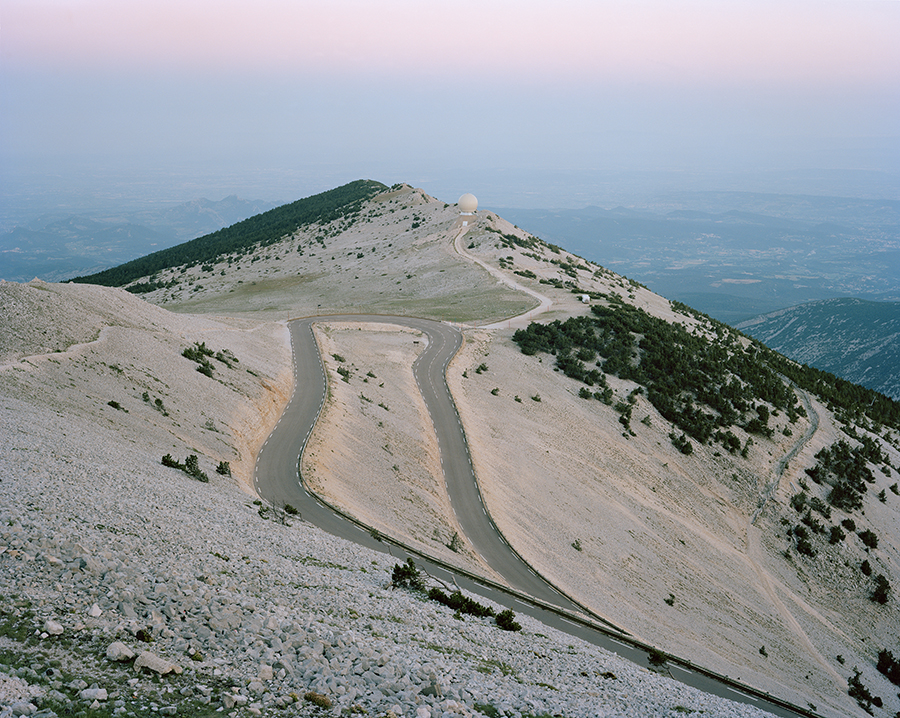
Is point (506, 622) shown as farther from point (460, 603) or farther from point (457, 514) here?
point (457, 514)

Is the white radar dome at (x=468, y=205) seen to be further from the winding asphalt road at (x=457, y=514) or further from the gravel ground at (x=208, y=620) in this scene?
the gravel ground at (x=208, y=620)

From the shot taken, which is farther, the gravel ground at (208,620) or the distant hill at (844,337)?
the distant hill at (844,337)

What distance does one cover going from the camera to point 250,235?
4092 inches

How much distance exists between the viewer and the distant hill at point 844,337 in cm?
13200

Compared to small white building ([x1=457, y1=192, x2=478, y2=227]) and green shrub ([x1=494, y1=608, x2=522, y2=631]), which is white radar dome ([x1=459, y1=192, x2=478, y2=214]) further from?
green shrub ([x1=494, y1=608, x2=522, y2=631])

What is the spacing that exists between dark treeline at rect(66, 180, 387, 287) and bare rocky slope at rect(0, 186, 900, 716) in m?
40.1

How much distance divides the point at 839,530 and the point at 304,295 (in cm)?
5466

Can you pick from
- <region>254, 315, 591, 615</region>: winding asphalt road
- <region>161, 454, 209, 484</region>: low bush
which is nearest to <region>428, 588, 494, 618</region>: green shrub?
<region>254, 315, 591, 615</region>: winding asphalt road

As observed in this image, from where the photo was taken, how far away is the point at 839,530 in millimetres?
38406

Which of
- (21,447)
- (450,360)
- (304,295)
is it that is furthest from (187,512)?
(304,295)

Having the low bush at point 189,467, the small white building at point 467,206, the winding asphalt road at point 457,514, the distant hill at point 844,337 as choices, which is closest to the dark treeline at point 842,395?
the winding asphalt road at point 457,514

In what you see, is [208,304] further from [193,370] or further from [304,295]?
[193,370]

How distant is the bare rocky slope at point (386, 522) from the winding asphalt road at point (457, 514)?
2.96 ft

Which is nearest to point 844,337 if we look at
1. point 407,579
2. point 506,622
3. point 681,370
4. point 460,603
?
point 681,370
